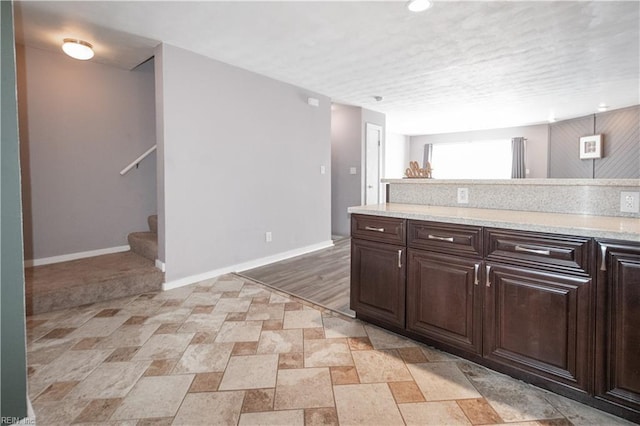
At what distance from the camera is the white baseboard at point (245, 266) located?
3.38 meters

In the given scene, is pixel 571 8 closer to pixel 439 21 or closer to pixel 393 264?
pixel 439 21

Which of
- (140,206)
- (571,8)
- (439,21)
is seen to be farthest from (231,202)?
(571,8)

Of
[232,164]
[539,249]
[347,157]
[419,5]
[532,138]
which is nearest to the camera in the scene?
[539,249]

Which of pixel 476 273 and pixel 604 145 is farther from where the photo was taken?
pixel 604 145

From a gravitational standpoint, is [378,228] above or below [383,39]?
below

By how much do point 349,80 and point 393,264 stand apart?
9.91 feet

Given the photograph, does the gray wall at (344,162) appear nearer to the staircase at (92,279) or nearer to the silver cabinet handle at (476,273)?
the staircase at (92,279)

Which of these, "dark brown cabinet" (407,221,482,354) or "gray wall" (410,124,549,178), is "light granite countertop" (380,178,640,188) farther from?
"gray wall" (410,124,549,178)

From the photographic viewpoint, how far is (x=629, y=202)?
5.73 feet

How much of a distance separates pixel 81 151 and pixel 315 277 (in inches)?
122

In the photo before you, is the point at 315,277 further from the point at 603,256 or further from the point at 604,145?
the point at 604,145

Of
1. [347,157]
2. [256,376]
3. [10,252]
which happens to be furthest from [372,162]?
[10,252]

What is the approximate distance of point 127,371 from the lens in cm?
190

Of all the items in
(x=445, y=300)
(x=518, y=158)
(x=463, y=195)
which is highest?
(x=518, y=158)
